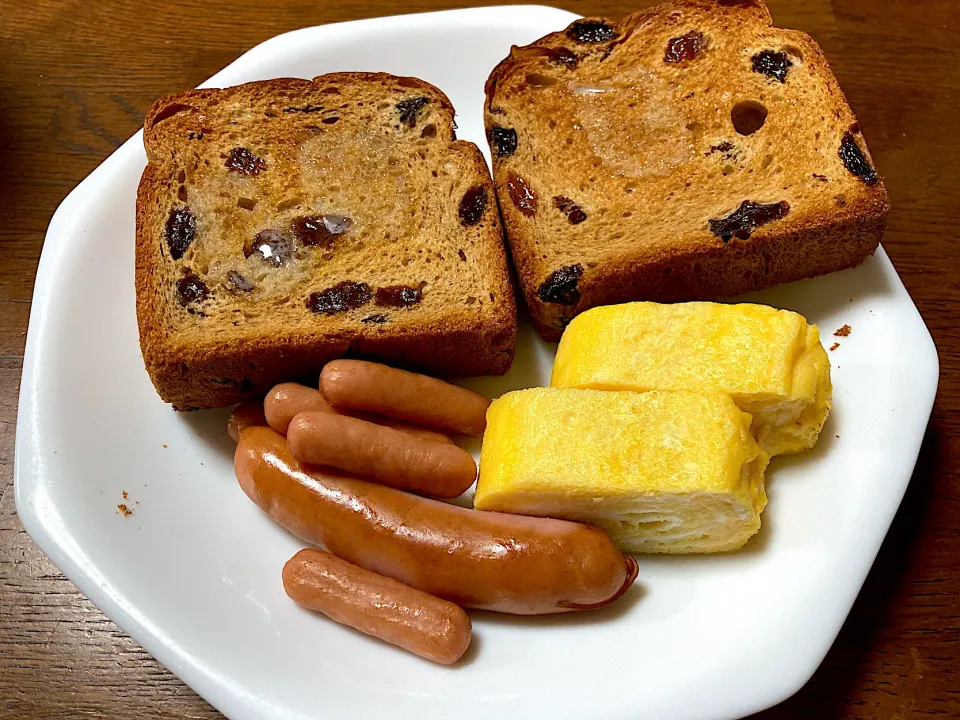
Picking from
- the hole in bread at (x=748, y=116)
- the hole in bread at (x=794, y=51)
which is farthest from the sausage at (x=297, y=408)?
the hole in bread at (x=794, y=51)

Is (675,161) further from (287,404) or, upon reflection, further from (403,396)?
(287,404)

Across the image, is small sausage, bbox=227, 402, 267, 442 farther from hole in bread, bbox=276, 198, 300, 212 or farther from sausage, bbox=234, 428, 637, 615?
hole in bread, bbox=276, 198, 300, 212

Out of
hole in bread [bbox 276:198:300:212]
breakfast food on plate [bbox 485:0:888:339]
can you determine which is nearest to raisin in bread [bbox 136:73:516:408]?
hole in bread [bbox 276:198:300:212]

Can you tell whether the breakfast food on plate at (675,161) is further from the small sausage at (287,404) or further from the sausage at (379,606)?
the sausage at (379,606)

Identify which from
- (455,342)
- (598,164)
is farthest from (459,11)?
(455,342)

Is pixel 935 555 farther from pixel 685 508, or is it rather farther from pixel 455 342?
pixel 455 342
